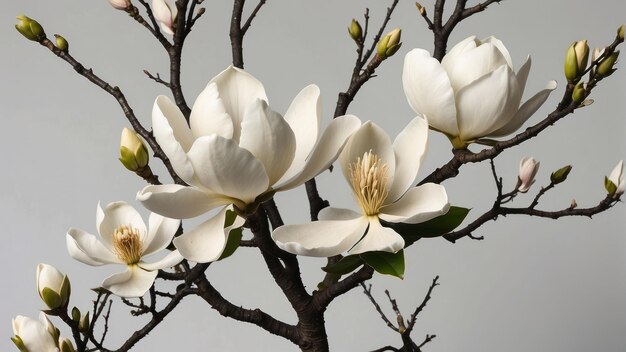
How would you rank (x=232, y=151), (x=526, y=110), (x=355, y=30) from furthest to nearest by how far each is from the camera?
1. (x=355, y=30)
2. (x=526, y=110)
3. (x=232, y=151)

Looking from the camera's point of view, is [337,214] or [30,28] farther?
[30,28]

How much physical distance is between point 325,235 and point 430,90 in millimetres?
120

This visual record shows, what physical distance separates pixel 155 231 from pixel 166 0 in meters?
0.27

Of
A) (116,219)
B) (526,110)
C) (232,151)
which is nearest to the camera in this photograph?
(232,151)

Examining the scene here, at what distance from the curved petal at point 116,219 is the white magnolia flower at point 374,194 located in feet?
0.69

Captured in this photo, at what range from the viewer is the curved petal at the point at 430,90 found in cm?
53

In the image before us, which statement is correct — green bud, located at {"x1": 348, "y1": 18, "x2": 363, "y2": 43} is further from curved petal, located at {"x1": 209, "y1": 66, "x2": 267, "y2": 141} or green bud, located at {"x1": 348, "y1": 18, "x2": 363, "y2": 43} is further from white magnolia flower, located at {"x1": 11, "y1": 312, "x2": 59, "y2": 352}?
white magnolia flower, located at {"x1": 11, "y1": 312, "x2": 59, "y2": 352}

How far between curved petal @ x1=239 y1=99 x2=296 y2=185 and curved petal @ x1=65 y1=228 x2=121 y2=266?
209 mm

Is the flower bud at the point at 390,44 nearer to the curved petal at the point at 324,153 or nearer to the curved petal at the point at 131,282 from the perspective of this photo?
the curved petal at the point at 324,153

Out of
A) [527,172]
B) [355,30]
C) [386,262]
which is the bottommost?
[386,262]

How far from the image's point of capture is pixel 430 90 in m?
0.54

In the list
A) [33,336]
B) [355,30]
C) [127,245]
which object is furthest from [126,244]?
[355,30]

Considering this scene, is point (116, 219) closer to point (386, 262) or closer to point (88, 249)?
point (88, 249)

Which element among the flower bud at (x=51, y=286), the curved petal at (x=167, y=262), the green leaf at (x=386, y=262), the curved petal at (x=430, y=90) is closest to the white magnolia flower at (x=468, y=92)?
the curved petal at (x=430, y=90)
